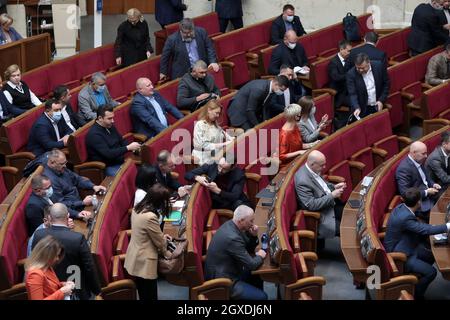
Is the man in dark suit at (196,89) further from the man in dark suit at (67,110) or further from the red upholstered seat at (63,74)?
the red upholstered seat at (63,74)

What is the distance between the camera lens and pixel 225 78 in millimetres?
9867

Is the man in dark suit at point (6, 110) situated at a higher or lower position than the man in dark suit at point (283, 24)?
lower

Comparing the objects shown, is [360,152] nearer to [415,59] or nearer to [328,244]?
[328,244]

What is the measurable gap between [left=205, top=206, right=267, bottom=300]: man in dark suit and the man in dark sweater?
1.90 meters

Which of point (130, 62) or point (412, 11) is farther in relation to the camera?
point (412, 11)

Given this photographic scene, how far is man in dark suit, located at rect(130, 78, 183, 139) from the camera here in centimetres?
820

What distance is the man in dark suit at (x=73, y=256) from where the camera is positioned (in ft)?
18.5

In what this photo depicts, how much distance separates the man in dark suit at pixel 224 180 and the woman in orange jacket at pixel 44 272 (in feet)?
5.73

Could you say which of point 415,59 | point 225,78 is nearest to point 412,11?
point 415,59

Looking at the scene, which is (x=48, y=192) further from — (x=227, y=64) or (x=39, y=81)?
(x=227, y=64)

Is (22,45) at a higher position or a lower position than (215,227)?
higher

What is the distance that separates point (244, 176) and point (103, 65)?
3.33 metres

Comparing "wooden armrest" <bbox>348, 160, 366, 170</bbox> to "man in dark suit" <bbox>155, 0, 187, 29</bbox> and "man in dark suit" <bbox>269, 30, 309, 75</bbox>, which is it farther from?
"man in dark suit" <bbox>155, 0, 187, 29</bbox>

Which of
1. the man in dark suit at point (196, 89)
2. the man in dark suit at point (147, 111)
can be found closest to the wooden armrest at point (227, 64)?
the man in dark suit at point (196, 89)
